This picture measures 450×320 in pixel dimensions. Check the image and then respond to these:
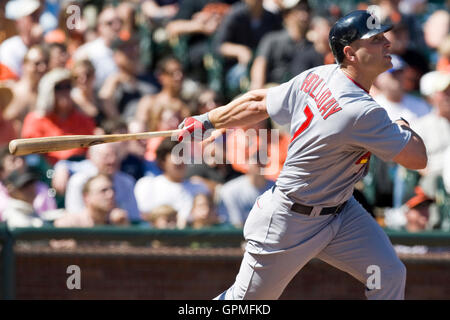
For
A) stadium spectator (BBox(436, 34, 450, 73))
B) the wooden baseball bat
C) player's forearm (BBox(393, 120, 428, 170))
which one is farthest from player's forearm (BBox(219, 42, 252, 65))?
player's forearm (BBox(393, 120, 428, 170))

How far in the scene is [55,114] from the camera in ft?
25.7

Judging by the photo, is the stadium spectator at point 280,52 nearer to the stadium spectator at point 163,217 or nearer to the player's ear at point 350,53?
the stadium spectator at point 163,217

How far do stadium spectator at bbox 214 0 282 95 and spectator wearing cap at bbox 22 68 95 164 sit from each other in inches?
66.1

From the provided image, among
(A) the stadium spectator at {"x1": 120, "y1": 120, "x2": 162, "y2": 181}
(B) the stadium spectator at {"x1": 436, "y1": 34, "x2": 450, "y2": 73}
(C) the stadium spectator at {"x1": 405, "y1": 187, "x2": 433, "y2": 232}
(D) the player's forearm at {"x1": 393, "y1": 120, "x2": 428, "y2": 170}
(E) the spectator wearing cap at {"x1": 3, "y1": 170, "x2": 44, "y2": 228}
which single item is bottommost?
(C) the stadium spectator at {"x1": 405, "y1": 187, "x2": 433, "y2": 232}

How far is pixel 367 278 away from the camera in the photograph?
4.84 meters

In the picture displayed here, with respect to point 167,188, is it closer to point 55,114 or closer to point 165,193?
point 165,193

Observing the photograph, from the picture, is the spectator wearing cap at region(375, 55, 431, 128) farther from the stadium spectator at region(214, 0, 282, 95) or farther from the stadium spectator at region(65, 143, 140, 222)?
the stadium spectator at region(65, 143, 140, 222)

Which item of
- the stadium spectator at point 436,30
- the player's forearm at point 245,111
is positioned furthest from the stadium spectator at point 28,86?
the stadium spectator at point 436,30

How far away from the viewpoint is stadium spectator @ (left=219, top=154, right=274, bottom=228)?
725 centimetres

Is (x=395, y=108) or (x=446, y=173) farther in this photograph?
(x=395, y=108)

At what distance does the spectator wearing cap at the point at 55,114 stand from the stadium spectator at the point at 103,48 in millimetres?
733

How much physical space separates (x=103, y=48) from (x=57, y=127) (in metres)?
1.35

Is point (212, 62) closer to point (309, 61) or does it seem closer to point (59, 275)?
point (309, 61)

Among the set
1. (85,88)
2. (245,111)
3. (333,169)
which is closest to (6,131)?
(85,88)
